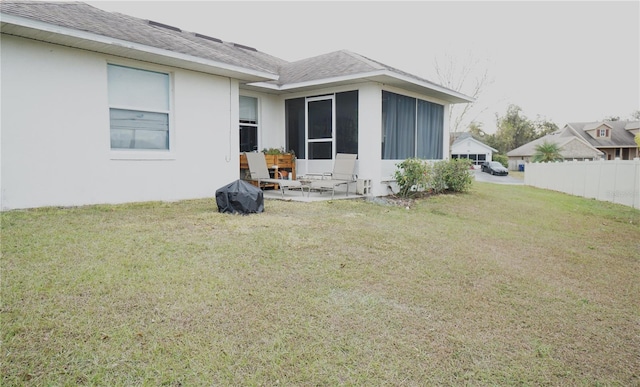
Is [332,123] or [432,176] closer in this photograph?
[332,123]

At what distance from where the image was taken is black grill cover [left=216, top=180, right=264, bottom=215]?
22.4 feet

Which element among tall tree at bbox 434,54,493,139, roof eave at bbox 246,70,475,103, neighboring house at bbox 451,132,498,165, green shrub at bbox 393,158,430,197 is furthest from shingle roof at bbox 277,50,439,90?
neighboring house at bbox 451,132,498,165

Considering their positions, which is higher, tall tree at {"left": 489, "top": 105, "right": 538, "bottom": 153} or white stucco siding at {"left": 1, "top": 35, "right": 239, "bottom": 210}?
tall tree at {"left": 489, "top": 105, "right": 538, "bottom": 153}

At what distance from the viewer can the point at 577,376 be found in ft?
9.10

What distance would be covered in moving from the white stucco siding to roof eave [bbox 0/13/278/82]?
170mm

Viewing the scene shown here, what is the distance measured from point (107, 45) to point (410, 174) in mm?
7503

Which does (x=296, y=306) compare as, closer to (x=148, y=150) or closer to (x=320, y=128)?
(x=148, y=150)

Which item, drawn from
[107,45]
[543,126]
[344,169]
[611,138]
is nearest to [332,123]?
[344,169]

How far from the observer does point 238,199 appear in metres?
6.80

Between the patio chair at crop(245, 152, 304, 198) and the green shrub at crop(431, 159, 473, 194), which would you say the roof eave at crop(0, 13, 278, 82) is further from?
the green shrub at crop(431, 159, 473, 194)

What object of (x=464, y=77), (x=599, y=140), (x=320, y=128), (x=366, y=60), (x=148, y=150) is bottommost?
(x=148, y=150)

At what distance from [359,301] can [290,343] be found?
3.05ft

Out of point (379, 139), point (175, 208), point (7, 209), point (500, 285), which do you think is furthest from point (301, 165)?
point (500, 285)

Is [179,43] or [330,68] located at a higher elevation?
[330,68]
